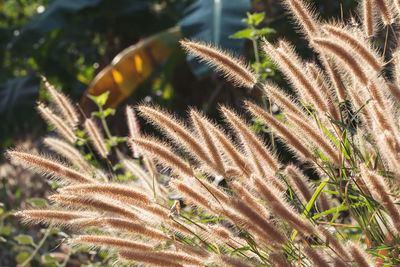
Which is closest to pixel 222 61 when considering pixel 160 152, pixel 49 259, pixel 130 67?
pixel 160 152

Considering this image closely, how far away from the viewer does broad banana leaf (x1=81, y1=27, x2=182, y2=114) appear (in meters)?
3.82

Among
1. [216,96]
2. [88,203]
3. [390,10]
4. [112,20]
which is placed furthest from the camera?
[112,20]

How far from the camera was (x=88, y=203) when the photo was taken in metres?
1.03

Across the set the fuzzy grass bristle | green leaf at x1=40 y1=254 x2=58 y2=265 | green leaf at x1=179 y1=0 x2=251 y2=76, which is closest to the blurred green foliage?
green leaf at x1=179 y1=0 x2=251 y2=76

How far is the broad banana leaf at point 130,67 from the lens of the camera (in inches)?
150

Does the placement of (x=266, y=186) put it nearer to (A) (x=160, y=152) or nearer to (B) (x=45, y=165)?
(A) (x=160, y=152)

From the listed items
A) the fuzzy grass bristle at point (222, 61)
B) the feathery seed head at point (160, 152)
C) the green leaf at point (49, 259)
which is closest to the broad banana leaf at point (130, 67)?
the green leaf at point (49, 259)

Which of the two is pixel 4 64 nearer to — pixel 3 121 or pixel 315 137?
pixel 3 121

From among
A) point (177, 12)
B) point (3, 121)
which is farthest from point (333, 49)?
point (177, 12)

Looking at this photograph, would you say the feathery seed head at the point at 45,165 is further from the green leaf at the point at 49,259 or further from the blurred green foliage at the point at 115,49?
the blurred green foliage at the point at 115,49

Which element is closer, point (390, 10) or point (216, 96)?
point (390, 10)

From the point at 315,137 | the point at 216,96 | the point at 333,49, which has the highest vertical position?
the point at 333,49

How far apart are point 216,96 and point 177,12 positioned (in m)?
2.12

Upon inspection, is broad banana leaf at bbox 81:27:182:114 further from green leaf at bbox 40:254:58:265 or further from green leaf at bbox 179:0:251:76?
green leaf at bbox 40:254:58:265
